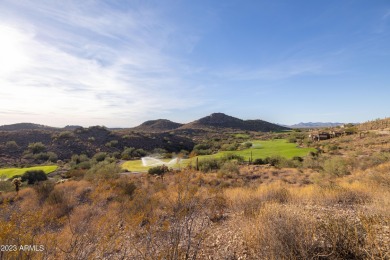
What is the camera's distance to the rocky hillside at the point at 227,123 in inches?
3797

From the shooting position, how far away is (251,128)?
98562mm

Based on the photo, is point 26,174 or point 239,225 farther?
point 26,174

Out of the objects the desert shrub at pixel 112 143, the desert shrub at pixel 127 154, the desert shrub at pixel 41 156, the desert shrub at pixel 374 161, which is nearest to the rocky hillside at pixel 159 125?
the desert shrub at pixel 112 143

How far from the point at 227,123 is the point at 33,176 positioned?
87.9 m

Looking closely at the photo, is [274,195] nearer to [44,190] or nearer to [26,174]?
[44,190]

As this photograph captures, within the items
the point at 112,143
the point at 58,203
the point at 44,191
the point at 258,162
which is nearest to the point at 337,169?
the point at 258,162

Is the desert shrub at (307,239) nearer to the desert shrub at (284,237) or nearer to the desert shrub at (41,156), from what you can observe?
the desert shrub at (284,237)

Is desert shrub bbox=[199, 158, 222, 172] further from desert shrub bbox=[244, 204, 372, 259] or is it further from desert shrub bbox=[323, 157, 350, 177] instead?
desert shrub bbox=[244, 204, 372, 259]

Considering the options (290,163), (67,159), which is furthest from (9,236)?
(67,159)

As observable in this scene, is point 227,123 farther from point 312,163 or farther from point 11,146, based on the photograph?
point 312,163

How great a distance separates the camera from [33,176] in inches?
695

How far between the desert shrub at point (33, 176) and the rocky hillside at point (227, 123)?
75.5m

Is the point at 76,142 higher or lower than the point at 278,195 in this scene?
higher

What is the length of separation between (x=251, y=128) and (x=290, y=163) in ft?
262
